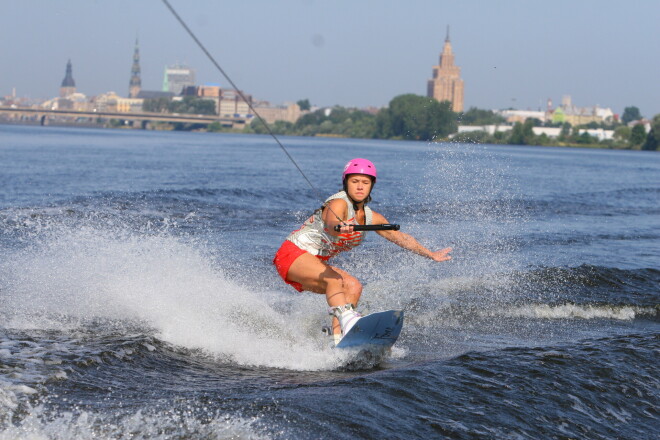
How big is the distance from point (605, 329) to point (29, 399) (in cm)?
622

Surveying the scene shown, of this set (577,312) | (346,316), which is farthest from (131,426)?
(577,312)

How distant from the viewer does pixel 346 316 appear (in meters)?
6.98

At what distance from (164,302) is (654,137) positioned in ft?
393

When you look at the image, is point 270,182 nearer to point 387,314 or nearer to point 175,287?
point 175,287

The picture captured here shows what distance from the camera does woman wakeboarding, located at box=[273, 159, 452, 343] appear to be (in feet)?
22.8

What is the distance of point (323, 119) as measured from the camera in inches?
7229

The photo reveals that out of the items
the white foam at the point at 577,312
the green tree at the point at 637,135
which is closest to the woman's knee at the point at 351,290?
the white foam at the point at 577,312

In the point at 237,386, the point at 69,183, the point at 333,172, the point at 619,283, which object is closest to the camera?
the point at 237,386

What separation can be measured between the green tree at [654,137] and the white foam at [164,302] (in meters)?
116

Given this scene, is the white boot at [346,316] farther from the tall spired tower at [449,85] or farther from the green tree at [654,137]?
the tall spired tower at [449,85]

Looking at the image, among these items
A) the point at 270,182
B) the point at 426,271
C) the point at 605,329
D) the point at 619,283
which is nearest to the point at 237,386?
the point at 605,329

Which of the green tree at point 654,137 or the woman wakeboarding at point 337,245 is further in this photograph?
the green tree at point 654,137

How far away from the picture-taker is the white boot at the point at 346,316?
691 centimetres

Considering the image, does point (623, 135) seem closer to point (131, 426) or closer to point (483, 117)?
point (483, 117)
